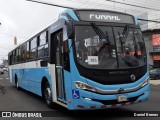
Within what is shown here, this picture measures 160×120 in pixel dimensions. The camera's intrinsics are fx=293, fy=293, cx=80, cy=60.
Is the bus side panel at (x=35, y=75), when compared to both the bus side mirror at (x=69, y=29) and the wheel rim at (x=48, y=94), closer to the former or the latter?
the wheel rim at (x=48, y=94)

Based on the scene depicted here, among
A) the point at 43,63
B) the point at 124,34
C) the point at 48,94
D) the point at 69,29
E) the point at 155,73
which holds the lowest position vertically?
the point at 155,73

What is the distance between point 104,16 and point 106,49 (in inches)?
44.1

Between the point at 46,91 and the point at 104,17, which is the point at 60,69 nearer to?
the point at 46,91

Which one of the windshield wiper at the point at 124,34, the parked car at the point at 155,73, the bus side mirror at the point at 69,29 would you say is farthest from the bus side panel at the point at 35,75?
the parked car at the point at 155,73

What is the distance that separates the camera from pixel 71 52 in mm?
8016

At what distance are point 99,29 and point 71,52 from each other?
107cm

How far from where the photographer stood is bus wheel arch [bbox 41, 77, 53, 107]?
10.3 meters

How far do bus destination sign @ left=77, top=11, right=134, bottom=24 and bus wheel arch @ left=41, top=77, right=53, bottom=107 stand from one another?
3.16m

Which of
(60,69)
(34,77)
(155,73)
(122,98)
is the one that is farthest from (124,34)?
(155,73)

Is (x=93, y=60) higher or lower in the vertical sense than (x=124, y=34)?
lower

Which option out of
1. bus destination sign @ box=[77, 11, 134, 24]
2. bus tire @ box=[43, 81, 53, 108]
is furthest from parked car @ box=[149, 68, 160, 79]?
bus destination sign @ box=[77, 11, 134, 24]

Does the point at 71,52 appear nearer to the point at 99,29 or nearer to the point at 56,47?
the point at 99,29

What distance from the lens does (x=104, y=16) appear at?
8.67 metres

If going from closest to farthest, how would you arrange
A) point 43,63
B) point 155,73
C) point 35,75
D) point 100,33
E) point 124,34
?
1. point 100,33
2. point 124,34
3. point 43,63
4. point 35,75
5. point 155,73
